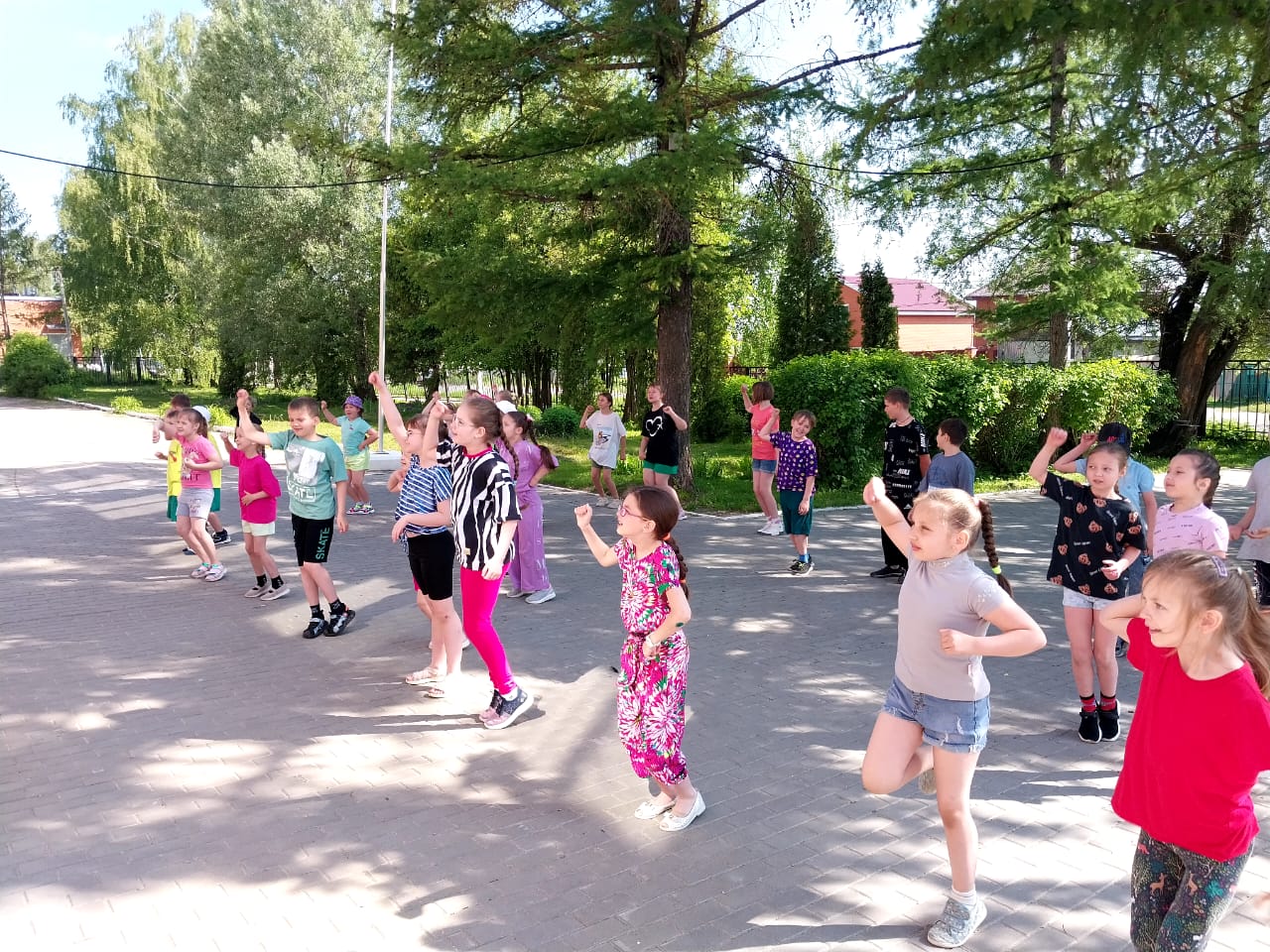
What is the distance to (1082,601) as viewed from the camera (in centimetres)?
517

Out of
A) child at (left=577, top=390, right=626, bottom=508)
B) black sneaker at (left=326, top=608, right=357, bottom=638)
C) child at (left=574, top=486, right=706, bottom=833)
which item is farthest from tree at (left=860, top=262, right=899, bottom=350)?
child at (left=574, top=486, right=706, bottom=833)

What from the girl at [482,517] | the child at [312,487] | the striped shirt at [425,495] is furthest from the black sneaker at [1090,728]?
the child at [312,487]

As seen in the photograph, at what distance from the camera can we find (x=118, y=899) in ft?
12.4

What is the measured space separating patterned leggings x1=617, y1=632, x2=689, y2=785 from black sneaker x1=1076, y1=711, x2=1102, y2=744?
2.57m

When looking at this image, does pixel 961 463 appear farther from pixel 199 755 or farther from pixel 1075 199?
pixel 1075 199

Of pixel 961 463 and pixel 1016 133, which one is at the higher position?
pixel 1016 133

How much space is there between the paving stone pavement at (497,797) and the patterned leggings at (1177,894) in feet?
2.33

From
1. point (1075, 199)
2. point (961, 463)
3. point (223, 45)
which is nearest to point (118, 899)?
point (961, 463)

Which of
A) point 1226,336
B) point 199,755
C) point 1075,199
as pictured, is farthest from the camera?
point 1226,336

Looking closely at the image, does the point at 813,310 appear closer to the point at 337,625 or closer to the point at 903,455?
the point at 903,455

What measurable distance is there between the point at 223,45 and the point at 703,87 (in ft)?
77.5

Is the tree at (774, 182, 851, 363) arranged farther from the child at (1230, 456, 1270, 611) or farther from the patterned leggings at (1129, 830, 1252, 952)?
the patterned leggings at (1129, 830, 1252, 952)

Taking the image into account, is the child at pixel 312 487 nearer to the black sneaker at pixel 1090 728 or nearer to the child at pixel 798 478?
the child at pixel 798 478

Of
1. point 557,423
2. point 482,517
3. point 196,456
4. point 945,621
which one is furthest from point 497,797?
point 557,423
